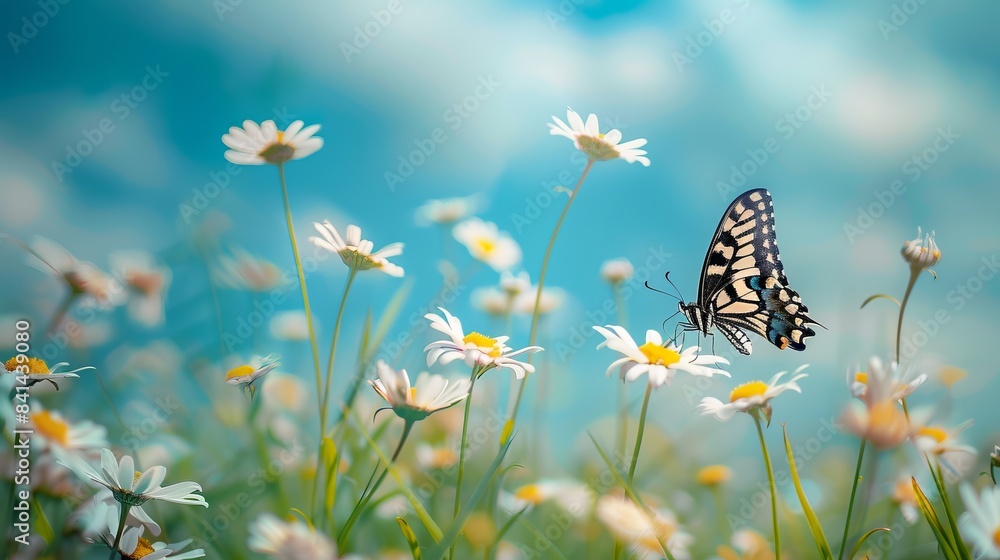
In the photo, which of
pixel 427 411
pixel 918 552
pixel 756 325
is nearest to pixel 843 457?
pixel 918 552

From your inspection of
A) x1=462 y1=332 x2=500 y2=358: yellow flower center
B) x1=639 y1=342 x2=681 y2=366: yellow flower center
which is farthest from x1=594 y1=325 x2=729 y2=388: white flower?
x1=462 y1=332 x2=500 y2=358: yellow flower center

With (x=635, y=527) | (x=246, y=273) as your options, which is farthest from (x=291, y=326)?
(x=635, y=527)

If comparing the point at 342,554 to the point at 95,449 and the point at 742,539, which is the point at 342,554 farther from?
the point at 742,539

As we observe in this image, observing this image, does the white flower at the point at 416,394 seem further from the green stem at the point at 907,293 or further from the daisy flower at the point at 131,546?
the green stem at the point at 907,293

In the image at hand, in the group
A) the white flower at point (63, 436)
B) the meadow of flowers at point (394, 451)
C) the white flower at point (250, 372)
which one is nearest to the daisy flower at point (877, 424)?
the meadow of flowers at point (394, 451)

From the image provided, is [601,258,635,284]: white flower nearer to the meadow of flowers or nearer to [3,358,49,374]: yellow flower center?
the meadow of flowers
